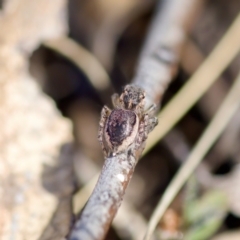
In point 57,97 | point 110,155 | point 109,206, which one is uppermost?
point 57,97

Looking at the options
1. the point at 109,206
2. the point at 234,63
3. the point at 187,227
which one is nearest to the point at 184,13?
the point at 234,63

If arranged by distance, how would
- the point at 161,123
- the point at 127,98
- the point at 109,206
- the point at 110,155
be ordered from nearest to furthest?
the point at 109,206 → the point at 110,155 → the point at 127,98 → the point at 161,123

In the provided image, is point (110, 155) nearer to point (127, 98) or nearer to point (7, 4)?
point (127, 98)

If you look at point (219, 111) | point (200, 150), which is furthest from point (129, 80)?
point (200, 150)

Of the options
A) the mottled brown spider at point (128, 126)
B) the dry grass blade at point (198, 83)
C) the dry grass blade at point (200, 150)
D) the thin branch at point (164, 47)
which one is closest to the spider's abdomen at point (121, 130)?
the mottled brown spider at point (128, 126)

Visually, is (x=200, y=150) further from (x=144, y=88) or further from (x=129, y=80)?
(x=129, y=80)
